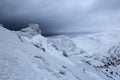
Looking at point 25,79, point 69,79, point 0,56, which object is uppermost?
point 0,56

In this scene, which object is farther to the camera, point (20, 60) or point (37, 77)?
point (20, 60)

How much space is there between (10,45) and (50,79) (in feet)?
33.4

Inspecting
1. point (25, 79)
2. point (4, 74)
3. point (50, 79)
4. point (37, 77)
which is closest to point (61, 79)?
point (50, 79)

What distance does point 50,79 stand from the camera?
26906 mm

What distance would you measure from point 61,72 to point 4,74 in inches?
471

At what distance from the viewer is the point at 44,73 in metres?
28.1

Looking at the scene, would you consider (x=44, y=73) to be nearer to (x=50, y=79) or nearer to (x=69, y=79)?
(x=50, y=79)

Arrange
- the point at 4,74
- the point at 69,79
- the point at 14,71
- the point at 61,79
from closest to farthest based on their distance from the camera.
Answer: the point at 4,74
the point at 14,71
the point at 61,79
the point at 69,79

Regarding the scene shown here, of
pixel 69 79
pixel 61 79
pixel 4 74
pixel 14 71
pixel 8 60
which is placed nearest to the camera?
pixel 4 74

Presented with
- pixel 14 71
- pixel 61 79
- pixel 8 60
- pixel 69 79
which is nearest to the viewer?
pixel 14 71

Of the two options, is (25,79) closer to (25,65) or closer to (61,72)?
(25,65)

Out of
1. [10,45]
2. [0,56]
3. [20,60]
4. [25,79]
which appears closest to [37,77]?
[25,79]

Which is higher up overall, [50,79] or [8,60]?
[8,60]

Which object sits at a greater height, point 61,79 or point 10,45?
point 10,45
